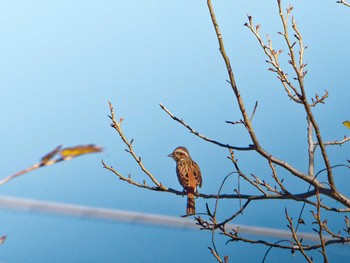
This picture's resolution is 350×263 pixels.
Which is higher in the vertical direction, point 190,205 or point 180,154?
point 180,154

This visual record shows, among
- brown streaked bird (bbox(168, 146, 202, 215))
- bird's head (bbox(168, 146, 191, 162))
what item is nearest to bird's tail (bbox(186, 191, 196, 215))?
brown streaked bird (bbox(168, 146, 202, 215))

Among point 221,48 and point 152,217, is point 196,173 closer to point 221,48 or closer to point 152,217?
point 152,217

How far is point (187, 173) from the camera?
69.6 inches

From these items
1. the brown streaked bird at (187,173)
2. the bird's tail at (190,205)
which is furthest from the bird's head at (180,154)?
the bird's tail at (190,205)

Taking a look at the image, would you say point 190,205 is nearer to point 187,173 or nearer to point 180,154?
point 187,173

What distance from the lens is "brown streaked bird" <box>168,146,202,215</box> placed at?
5.20ft

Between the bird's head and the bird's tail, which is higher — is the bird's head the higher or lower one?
the higher one

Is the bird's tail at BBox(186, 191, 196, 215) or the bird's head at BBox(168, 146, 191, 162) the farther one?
the bird's head at BBox(168, 146, 191, 162)

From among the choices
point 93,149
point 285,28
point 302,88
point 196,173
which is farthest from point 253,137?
point 196,173

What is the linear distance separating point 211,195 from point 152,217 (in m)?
0.76

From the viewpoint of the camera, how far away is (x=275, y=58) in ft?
3.71

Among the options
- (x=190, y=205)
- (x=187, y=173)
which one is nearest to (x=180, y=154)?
(x=187, y=173)

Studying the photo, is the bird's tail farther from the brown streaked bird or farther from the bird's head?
the bird's head

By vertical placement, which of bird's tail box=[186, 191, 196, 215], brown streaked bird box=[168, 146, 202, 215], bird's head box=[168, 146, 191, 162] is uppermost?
bird's head box=[168, 146, 191, 162]
